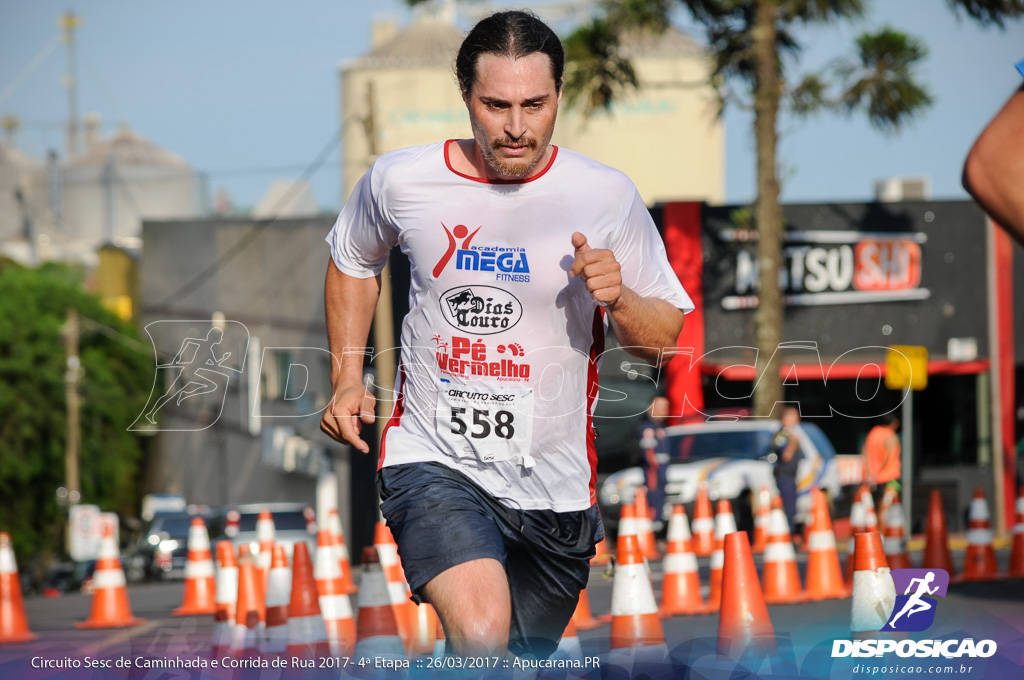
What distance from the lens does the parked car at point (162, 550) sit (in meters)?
19.9

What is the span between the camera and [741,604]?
577cm

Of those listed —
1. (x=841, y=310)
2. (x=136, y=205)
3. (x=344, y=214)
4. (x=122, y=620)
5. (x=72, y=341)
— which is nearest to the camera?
(x=344, y=214)

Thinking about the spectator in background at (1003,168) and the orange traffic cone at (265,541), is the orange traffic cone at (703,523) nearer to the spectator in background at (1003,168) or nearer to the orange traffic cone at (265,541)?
the orange traffic cone at (265,541)

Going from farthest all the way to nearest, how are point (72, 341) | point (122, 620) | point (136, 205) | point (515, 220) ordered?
point (136, 205) → point (72, 341) → point (122, 620) → point (515, 220)

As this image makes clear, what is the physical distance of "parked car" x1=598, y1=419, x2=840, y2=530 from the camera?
16.6 m

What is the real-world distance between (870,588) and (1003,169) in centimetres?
300

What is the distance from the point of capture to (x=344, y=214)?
4.11 metres

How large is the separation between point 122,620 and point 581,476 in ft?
23.8

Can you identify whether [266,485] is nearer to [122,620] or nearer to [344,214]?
[122,620]

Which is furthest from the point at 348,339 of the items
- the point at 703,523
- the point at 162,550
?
the point at 162,550

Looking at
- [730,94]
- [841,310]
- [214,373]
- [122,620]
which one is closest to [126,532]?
[841,310]

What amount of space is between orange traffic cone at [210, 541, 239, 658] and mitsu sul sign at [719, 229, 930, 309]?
54.3ft

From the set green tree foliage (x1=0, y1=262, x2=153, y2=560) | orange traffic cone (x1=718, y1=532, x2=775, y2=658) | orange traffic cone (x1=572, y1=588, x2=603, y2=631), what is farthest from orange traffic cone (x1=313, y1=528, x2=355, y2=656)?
green tree foliage (x1=0, y1=262, x2=153, y2=560)

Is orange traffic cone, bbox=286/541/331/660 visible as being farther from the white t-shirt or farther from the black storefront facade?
the black storefront facade
